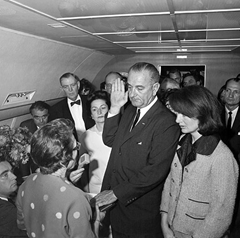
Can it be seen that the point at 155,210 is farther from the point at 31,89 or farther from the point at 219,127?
the point at 31,89

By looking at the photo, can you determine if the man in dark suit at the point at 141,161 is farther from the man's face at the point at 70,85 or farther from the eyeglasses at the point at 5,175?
the man's face at the point at 70,85

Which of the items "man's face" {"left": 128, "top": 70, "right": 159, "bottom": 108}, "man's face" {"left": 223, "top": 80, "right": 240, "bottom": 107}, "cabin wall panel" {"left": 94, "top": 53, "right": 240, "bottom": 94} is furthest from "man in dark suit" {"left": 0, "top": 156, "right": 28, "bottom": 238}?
"cabin wall panel" {"left": 94, "top": 53, "right": 240, "bottom": 94}

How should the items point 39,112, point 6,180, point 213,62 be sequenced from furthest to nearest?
point 213,62 < point 39,112 < point 6,180

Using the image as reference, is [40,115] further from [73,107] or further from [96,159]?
[96,159]

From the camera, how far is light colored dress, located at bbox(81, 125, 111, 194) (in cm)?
306

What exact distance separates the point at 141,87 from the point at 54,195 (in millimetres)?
1246

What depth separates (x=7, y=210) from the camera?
1.98 m

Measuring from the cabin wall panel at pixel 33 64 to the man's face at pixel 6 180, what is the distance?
154 centimetres

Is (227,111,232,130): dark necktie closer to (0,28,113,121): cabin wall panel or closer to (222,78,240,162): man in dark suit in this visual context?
(222,78,240,162): man in dark suit

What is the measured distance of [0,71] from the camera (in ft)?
11.0

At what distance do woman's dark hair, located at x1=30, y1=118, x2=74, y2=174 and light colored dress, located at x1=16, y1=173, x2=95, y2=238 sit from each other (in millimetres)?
84

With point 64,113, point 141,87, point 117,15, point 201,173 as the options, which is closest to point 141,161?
point 201,173

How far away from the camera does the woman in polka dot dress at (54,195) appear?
63.2 inches

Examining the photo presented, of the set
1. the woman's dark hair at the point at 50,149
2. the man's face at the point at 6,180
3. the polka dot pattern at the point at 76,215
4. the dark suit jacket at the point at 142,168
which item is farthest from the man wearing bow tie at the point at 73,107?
the polka dot pattern at the point at 76,215
